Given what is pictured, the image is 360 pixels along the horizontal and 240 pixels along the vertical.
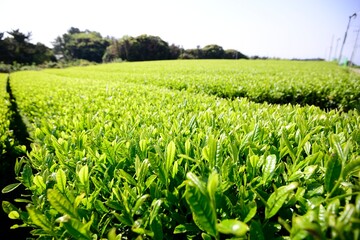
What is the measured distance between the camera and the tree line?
186 feet

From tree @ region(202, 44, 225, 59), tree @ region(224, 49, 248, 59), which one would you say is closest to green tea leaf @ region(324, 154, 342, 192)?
tree @ region(202, 44, 225, 59)

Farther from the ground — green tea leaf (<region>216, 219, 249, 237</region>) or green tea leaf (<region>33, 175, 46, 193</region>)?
green tea leaf (<region>216, 219, 249, 237</region>)

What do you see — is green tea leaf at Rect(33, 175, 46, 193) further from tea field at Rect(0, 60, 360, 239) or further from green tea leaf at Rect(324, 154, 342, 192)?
green tea leaf at Rect(324, 154, 342, 192)

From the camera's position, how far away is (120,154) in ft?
5.43

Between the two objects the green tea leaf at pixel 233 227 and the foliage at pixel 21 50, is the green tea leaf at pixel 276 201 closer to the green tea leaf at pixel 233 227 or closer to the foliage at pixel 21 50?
the green tea leaf at pixel 233 227

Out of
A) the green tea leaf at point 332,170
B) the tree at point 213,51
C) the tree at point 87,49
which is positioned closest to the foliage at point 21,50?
the tree at point 87,49

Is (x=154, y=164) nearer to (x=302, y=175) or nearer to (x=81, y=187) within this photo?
(x=81, y=187)

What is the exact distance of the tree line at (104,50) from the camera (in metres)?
56.8

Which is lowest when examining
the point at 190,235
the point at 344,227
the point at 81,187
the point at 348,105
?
the point at 348,105

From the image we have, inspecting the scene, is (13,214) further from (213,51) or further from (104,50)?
(104,50)

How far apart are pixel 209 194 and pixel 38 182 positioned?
Result: 107 cm

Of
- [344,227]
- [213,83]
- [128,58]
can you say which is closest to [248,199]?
[344,227]

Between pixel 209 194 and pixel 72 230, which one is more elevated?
pixel 209 194

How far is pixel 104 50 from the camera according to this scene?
78188mm
